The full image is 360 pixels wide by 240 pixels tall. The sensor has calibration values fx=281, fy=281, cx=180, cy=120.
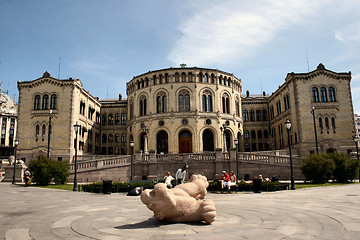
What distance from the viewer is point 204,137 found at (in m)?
46.9

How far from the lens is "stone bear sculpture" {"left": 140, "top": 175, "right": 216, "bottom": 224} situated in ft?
25.7

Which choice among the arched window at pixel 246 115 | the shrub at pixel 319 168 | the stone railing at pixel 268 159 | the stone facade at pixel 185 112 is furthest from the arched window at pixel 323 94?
the shrub at pixel 319 168

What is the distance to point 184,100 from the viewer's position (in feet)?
155

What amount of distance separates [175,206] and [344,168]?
24.8 m

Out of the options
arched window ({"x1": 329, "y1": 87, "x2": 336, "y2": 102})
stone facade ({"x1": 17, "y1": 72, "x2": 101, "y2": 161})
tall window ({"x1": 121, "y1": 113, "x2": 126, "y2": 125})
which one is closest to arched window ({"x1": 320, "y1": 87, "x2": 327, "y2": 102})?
arched window ({"x1": 329, "y1": 87, "x2": 336, "y2": 102})

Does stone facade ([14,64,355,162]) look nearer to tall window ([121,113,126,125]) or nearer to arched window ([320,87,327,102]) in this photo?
arched window ([320,87,327,102])

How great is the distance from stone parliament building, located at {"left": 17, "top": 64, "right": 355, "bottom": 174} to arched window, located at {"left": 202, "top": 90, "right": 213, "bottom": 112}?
170 mm

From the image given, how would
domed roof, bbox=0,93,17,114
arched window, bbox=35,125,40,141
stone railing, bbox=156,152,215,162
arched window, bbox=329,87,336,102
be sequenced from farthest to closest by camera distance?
domed roof, bbox=0,93,17,114 < arched window, bbox=35,125,40,141 < arched window, bbox=329,87,336,102 < stone railing, bbox=156,152,215,162

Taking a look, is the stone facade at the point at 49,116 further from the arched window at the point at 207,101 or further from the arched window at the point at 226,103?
the arched window at the point at 226,103

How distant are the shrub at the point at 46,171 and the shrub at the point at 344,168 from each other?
26.2 meters

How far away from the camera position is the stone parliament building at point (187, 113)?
4366 centimetres

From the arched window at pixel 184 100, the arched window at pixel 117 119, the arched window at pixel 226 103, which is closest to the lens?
the arched window at pixel 184 100

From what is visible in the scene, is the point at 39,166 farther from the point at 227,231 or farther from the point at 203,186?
the point at 227,231

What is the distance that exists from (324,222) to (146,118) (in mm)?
40866
